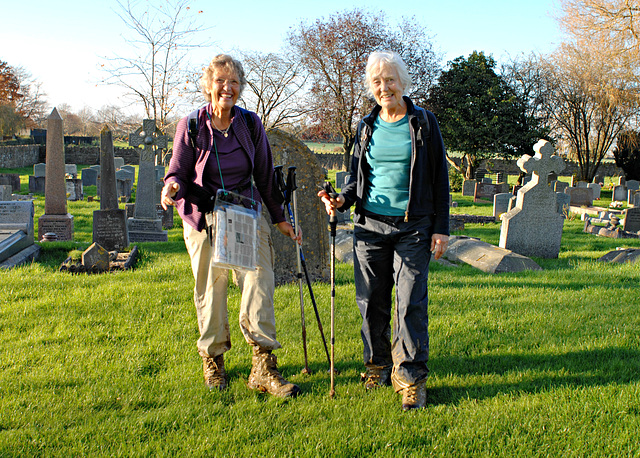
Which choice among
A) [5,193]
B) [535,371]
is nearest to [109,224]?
[535,371]

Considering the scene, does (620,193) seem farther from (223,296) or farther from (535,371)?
(223,296)

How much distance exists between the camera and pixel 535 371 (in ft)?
12.1

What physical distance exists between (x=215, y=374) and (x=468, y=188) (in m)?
23.0

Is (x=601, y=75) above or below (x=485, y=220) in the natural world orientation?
above

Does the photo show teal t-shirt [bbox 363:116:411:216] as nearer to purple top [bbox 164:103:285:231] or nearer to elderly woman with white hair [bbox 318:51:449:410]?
elderly woman with white hair [bbox 318:51:449:410]

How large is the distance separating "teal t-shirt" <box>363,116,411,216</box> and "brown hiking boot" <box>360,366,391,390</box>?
3.68ft

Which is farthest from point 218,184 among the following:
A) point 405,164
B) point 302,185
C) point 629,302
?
point 629,302

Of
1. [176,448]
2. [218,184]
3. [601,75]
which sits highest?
[601,75]

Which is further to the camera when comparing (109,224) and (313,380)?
(109,224)

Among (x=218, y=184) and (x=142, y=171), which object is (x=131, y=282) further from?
(x=142, y=171)

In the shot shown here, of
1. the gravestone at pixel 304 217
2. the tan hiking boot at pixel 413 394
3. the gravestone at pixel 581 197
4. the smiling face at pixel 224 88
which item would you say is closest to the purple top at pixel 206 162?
the smiling face at pixel 224 88

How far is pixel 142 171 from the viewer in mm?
12273

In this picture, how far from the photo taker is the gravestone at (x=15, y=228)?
24.5 feet

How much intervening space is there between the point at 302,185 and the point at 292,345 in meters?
2.40
